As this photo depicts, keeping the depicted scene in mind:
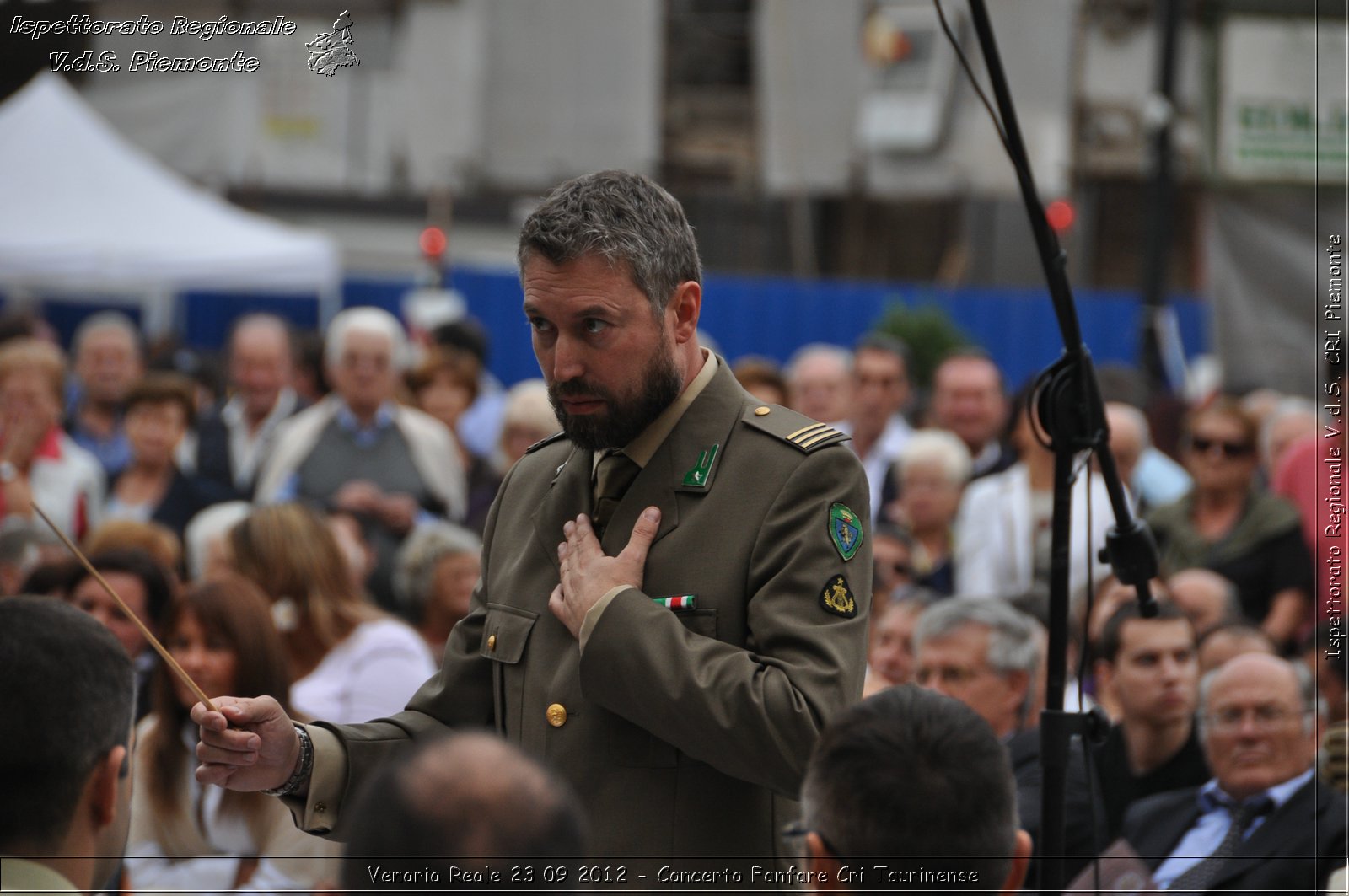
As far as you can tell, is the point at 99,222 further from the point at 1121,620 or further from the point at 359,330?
the point at 1121,620

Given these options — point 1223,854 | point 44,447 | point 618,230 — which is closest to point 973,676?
point 1223,854

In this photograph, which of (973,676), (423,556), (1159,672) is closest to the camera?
(973,676)

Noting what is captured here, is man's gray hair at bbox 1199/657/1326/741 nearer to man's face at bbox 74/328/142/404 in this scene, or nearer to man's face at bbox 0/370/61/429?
man's face at bbox 0/370/61/429

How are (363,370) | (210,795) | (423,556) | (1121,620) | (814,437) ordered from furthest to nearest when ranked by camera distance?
(363,370) → (423,556) → (1121,620) → (210,795) → (814,437)

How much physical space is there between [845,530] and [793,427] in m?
0.21

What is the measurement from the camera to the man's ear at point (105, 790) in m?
2.15

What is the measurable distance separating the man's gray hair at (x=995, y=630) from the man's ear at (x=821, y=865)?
2471 mm

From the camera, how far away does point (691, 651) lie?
2.23 metres

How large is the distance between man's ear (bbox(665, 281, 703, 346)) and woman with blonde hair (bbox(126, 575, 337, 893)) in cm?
188

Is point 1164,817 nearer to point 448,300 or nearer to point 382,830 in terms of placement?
point 382,830

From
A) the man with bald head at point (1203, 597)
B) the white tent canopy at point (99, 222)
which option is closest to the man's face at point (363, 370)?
the man with bald head at point (1203, 597)

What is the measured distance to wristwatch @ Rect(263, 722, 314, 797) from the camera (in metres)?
2.39

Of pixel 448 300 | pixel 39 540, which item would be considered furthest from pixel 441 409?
pixel 448 300

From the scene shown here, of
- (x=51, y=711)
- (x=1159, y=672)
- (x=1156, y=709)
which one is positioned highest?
(x=51, y=711)
